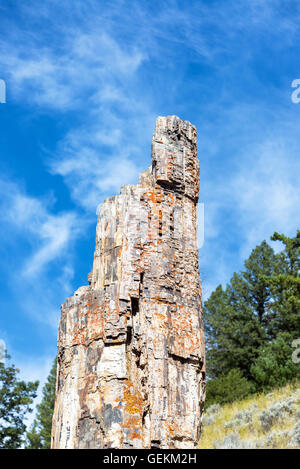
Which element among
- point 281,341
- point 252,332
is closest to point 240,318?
point 252,332

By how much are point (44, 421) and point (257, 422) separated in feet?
41.9

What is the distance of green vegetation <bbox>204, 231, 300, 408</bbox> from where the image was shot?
2606 cm

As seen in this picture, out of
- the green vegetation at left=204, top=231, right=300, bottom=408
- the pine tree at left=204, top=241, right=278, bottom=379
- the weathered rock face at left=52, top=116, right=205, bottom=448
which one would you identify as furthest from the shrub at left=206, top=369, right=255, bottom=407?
the weathered rock face at left=52, top=116, right=205, bottom=448

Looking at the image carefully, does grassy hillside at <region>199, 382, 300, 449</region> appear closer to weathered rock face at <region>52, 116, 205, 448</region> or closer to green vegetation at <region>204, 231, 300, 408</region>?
green vegetation at <region>204, 231, 300, 408</region>

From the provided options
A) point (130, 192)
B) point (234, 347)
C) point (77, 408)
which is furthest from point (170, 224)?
Result: point (234, 347)

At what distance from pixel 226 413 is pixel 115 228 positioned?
18.5 metres

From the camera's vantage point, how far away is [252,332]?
1176 inches

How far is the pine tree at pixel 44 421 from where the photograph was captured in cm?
2817

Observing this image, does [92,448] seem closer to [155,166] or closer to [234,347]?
[155,166]

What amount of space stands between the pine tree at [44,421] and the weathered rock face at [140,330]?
2193 centimetres

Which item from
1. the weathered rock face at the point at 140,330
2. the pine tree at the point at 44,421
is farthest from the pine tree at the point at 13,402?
the weathered rock face at the point at 140,330

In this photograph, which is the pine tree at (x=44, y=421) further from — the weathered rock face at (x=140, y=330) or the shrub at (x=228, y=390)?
the weathered rock face at (x=140, y=330)

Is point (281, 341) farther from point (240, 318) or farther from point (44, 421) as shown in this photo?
point (44, 421)
